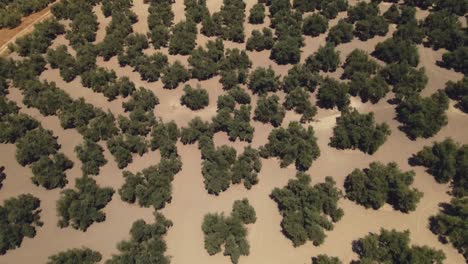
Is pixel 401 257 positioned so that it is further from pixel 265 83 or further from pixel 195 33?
pixel 195 33

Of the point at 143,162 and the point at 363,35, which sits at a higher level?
the point at 363,35

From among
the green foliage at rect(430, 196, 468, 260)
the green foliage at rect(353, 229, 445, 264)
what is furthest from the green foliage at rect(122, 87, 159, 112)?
the green foliage at rect(430, 196, 468, 260)

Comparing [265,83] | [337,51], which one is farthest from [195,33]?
[337,51]

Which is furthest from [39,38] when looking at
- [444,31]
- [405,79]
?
[444,31]

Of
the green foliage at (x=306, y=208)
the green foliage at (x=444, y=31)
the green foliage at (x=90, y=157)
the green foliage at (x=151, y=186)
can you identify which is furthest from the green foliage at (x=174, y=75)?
the green foliage at (x=444, y=31)

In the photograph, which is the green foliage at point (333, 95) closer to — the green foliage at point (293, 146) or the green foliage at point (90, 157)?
the green foliage at point (293, 146)

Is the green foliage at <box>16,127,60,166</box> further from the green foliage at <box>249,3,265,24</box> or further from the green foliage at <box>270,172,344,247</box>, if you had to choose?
the green foliage at <box>249,3,265,24</box>

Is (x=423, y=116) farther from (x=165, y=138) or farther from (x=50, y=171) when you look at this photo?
(x=50, y=171)
